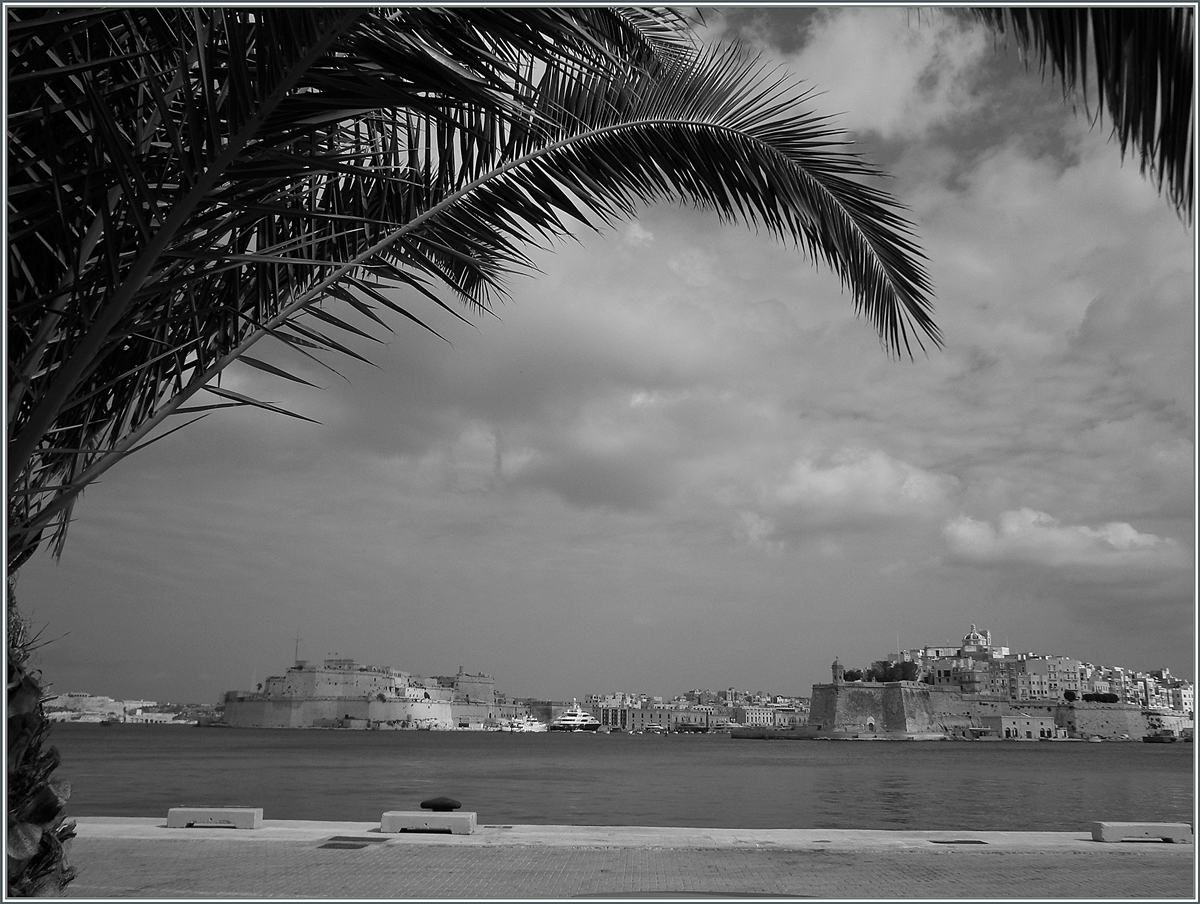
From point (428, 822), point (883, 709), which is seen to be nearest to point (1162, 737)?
point (883, 709)

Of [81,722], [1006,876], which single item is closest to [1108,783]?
[1006,876]

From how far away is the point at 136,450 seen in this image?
3217 millimetres

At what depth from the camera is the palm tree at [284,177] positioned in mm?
2320

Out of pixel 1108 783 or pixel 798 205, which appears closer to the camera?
pixel 798 205

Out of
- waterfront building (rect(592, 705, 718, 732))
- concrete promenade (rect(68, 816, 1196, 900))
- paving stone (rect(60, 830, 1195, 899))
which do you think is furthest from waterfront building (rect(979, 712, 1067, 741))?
paving stone (rect(60, 830, 1195, 899))

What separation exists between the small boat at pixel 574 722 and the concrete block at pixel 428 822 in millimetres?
166633

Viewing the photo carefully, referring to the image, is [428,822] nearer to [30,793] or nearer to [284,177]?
[30,793]

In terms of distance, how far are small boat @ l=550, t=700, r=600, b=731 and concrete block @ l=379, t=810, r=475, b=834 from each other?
167 m

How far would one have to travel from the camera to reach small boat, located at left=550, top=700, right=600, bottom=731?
172 metres

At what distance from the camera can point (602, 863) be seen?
29.3 ft

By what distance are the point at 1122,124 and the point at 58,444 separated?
3.66 m

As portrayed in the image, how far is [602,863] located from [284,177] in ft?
26.2

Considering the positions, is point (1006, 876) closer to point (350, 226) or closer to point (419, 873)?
point (419, 873)

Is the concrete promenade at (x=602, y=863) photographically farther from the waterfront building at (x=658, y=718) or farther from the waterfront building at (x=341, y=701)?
the waterfront building at (x=658, y=718)
